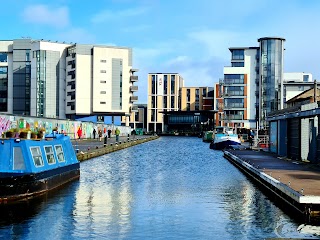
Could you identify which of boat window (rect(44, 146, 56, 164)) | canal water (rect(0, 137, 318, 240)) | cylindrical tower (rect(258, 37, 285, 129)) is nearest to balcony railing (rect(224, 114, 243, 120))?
cylindrical tower (rect(258, 37, 285, 129))

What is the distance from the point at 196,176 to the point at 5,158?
1477cm

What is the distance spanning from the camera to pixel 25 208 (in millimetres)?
19453

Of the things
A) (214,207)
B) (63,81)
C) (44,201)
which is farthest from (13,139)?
(63,81)

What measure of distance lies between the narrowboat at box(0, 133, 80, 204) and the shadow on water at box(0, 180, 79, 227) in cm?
34

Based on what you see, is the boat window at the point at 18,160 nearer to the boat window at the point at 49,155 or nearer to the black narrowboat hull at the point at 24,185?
the black narrowboat hull at the point at 24,185

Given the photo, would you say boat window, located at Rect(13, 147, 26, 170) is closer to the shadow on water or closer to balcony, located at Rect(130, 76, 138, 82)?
the shadow on water

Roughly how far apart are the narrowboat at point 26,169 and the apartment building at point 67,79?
3861 inches

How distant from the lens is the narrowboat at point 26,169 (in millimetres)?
20375

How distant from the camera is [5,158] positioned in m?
20.8

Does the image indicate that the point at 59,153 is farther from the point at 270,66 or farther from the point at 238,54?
the point at 238,54

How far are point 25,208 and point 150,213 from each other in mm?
4893

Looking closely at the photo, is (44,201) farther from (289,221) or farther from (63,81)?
(63,81)

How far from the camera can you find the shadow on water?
689 inches

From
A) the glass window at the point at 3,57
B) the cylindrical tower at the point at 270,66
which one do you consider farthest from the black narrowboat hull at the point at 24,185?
the glass window at the point at 3,57
